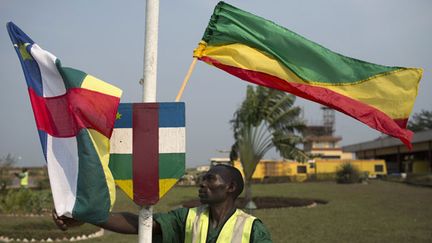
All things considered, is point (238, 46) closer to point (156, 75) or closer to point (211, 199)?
point (156, 75)

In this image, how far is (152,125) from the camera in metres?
2.86

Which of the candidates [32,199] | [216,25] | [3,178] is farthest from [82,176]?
[3,178]

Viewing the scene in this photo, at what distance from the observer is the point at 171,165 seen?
2.85m

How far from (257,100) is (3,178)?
495 inches

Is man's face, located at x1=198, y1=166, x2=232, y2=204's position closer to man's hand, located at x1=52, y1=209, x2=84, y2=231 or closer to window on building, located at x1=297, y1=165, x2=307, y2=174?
man's hand, located at x1=52, y1=209, x2=84, y2=231

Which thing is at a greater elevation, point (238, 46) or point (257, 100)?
point (257, 100)

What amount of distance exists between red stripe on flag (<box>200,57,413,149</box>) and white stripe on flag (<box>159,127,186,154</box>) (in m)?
0.75

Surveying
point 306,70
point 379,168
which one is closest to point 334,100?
point 306,70

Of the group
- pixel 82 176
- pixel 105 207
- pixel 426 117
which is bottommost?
pixel 105 207

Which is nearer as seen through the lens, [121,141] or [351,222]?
[121,141]

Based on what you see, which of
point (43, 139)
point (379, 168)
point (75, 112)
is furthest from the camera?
point (379, 168)

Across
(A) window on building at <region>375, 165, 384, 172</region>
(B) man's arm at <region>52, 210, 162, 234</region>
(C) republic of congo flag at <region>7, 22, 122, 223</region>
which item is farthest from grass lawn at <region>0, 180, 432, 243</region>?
(A) window on building at <region>375, 165, 384, 172</region>

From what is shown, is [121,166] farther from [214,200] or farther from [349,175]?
[349,175]

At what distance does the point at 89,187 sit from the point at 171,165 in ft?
1.80
